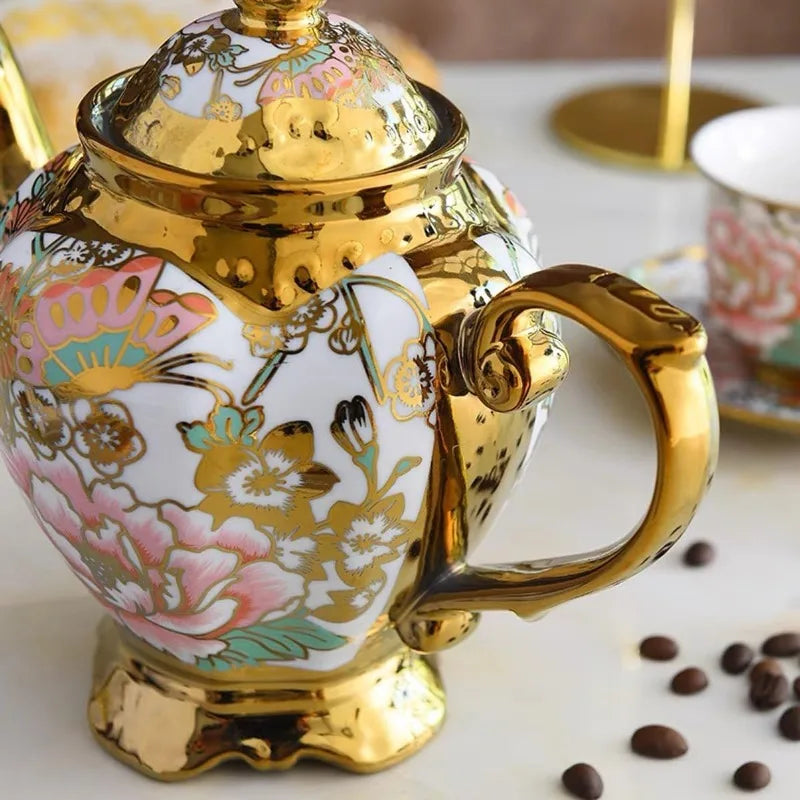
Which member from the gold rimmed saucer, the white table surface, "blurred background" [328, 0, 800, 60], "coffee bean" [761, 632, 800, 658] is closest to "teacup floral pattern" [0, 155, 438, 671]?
the white table surface

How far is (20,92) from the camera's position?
1.96ft

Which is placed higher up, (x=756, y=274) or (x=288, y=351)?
(x=288, y=351)

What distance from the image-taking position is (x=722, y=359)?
0.88 metres

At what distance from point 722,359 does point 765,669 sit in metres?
0.30

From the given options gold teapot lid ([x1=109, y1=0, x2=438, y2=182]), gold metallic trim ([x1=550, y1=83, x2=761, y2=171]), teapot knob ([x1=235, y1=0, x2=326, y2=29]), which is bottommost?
gold metallic trim ([x1=550, y1=83, x2=761, y2=171])

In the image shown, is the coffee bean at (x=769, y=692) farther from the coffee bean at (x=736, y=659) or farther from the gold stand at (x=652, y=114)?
the gold stand at (x=652, y=114)

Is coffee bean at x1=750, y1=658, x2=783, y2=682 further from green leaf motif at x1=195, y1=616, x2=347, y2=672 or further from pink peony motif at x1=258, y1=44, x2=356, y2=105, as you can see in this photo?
pink peony motif at x1=258, y1=44, x2=356, y2=105

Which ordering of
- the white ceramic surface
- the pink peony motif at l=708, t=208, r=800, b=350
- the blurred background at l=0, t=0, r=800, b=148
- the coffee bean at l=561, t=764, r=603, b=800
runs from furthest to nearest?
1. the blurred background at l=0, t=0, r=800, b=148
2. the white ceramic surface
3. the pink peony motif at l=708, t=208, r=800, b=350
4. the coffee bean at l=561, t=764, r=603, b=800

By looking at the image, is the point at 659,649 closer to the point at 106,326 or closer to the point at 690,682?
the point at 690,682

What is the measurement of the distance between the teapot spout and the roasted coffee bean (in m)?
0.36

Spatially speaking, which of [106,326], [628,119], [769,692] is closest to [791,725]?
[769,692]

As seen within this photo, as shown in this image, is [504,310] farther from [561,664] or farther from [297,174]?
[561,664]

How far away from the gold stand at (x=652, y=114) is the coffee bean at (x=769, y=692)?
2.06ft

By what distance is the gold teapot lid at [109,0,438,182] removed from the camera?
48 centimetres
